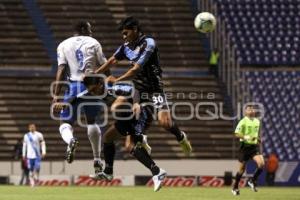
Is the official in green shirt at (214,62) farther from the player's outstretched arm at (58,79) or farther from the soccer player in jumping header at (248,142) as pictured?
the player's outstretched arm at (58,79)

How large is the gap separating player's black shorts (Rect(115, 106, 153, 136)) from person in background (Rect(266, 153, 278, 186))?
704 inches

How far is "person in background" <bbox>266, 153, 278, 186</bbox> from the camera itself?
31564mm

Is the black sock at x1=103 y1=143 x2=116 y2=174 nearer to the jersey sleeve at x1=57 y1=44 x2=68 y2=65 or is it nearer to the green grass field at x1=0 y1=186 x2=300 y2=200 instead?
the green grass field at x1=0 y1=186 x2=300 y2=200

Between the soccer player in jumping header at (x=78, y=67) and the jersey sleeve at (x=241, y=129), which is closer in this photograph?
the soccer player in jumping header at (x=78, y=67)

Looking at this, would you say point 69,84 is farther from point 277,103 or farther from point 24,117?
point 277,103

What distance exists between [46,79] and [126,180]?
213 inches

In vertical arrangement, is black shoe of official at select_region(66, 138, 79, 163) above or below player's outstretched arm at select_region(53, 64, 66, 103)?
below

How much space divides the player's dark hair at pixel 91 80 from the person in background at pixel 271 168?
17778 millimetres

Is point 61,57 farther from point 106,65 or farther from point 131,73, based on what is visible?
point 131,73

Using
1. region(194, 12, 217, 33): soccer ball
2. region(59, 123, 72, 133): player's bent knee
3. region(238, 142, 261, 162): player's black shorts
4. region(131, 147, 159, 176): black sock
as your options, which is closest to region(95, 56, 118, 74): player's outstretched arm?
region(59, 123, 72, 133): player's bent knee

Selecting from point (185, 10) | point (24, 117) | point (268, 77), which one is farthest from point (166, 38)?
point (24, 117)

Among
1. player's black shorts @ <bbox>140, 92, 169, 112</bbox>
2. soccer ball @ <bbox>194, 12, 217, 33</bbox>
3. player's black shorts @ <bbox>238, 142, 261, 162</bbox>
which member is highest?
soccer ball @ <bbox>194, 12, 217, 33</bbox>

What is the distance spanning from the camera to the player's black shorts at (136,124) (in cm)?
1407

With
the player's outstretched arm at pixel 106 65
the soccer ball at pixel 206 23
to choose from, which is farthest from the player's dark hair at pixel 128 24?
the soccer ball at pixel 206 23
